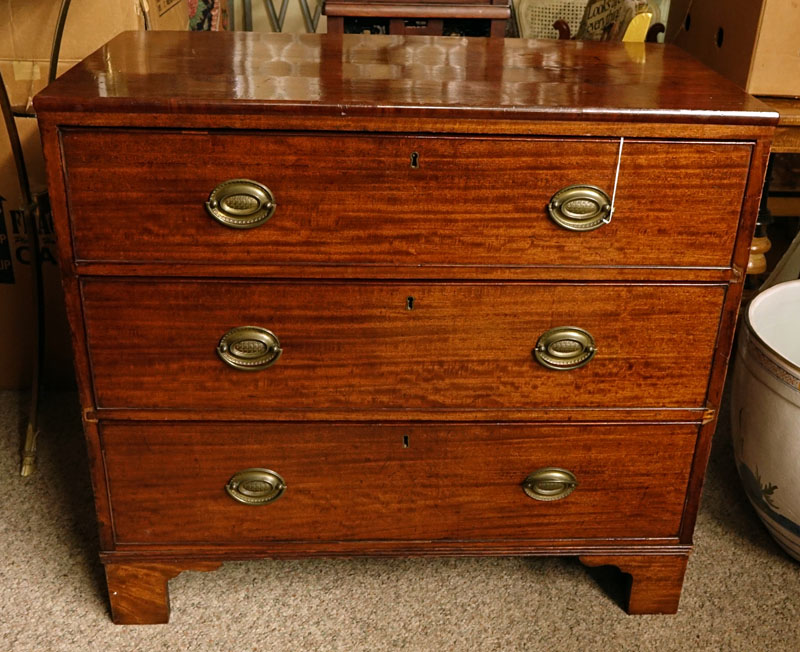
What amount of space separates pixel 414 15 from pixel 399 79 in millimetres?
1124

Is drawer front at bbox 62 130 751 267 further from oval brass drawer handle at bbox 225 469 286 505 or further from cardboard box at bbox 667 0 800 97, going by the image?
cardboard box at bbox 667 0 800 97

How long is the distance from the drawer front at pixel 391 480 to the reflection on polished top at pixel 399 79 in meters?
0.49

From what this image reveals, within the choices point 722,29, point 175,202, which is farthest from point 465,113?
point 722,29

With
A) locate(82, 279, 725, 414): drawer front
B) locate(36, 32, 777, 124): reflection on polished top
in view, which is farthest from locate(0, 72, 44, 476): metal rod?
locate(82, 279, 725, 414): drawer front

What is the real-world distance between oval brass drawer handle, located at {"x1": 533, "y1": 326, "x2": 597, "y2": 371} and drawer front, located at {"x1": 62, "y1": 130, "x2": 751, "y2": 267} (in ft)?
0.36

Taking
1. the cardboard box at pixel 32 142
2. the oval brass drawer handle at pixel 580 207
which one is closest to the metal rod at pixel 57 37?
the cardboard box at pixel 32 142

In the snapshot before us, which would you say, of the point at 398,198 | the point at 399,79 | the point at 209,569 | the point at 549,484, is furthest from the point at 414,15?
the point at 209,569

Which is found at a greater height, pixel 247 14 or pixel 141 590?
pixel 247 14

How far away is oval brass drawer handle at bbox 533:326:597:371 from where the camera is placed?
1.29m

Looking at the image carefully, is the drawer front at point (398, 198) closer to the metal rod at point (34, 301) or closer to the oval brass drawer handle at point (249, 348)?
the oval brass drawer handle at point (249, 348)

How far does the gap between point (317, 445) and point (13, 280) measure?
3.32ft

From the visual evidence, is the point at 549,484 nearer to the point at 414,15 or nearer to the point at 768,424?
the point at 768,424

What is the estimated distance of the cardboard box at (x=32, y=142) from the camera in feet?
5.81

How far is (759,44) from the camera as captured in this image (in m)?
1.69
